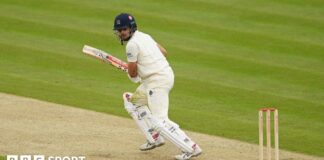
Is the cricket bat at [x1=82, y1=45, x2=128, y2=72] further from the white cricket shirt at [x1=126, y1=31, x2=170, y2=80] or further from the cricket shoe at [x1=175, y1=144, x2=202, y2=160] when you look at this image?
the cricket shoe at [x1=175, y1=144, x2=202, y2=160]

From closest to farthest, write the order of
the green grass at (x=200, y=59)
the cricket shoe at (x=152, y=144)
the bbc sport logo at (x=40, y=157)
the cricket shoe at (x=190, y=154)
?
the bbc sport logo at (x=40, y=157)
the cricket shoe at (x=190, y=154)
the cricket shoe at (x=152, y=144)
the green grass at (x=200, y=59)

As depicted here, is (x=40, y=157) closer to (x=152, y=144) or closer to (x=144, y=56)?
(x=152, y=144)

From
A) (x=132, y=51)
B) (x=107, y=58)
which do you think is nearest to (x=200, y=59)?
(x=107, y=58)

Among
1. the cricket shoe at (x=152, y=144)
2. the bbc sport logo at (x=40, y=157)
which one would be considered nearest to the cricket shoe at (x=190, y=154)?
the cricket shoe at (x=152, y=144)

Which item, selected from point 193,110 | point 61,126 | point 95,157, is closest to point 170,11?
point 193,110

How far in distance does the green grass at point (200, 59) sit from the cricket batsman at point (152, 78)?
5.75ft

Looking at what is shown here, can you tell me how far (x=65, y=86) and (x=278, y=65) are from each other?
14.0ft

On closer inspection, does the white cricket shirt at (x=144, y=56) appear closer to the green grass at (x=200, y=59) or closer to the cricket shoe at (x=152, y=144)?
the cricket shoe at (x=152, y=144)

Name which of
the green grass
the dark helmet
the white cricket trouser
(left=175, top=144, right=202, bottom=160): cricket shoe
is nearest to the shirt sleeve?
the dark helmet

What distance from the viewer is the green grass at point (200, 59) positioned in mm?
13758

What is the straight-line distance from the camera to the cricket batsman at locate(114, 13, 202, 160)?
11.0 metres

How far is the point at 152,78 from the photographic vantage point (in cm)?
1112

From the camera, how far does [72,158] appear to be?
434 inches

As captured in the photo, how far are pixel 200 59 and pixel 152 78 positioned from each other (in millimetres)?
5605
